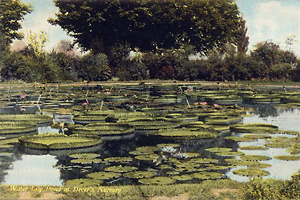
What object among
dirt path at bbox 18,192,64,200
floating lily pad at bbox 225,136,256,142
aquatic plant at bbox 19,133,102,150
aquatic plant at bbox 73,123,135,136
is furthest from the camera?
aquatic plant at bbox 73,123,135,136

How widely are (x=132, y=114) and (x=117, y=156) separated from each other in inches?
235

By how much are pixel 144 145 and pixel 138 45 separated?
1240 inches

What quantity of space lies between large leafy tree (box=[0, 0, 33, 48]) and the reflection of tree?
20.9 metres

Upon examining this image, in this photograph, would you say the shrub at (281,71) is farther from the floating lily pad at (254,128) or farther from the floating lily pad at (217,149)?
the floating lily pad at (217,149)

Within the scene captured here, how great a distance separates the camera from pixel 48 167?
36.1 feet

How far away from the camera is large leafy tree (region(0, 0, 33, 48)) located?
36938 mm

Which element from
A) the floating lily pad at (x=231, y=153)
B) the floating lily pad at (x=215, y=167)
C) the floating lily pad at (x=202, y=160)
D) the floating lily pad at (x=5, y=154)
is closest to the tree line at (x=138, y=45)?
the floating lily pad at (x=5, y=154)

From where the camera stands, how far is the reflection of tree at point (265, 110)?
20.0 meters

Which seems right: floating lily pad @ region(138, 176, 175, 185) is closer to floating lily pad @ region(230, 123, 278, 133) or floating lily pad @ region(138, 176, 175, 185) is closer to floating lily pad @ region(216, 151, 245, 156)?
floating lily pad @ region(216, 151, 245, 156)

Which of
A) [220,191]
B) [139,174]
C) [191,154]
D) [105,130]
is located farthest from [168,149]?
[220,191]

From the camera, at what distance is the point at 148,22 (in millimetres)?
40625

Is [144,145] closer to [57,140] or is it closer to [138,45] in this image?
[57,140]

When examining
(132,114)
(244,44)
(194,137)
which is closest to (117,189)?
(194,137)

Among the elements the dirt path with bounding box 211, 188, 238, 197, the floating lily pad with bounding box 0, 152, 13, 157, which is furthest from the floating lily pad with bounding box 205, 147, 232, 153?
the floating lily pad with bounding box 0, 152, 13, 157
